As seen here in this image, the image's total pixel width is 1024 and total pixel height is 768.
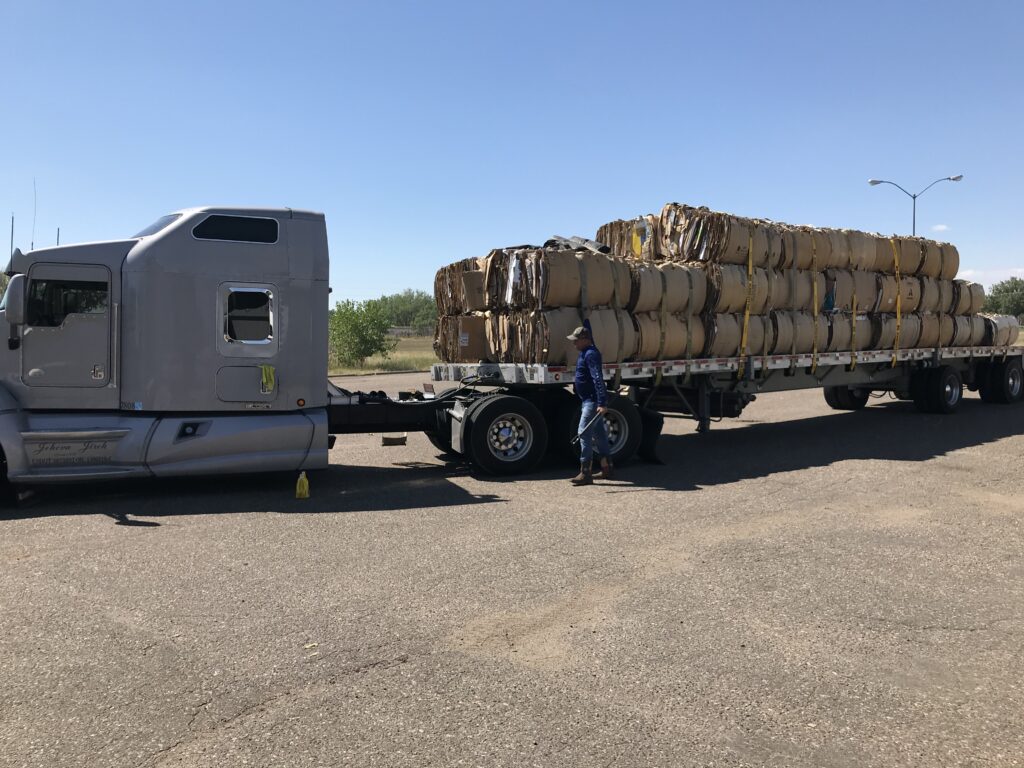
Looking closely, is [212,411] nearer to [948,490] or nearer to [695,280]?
[695,280]

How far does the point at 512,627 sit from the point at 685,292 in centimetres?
726

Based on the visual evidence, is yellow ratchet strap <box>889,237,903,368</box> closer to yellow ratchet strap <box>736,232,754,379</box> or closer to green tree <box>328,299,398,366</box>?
yellow ratchet strap <box>736,232,754,379</box>

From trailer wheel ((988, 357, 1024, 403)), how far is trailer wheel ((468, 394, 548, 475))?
44.0 ft

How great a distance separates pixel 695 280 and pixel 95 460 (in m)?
7.70

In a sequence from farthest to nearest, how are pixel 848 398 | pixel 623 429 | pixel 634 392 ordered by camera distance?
pixel 848 398 → pixel 634 392 → pixel 623 429

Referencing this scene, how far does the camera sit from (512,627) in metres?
4.71

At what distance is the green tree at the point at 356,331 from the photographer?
1549 inches

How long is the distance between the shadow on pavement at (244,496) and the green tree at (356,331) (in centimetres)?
3030

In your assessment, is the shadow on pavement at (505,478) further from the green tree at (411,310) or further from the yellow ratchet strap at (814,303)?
the green tree at (411,310)

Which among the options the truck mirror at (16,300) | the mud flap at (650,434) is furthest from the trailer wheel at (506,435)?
the truck mirror at (16,300)

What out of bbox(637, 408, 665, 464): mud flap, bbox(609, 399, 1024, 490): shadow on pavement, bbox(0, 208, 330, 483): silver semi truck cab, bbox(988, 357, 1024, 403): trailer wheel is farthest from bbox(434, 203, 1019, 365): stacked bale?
bbox(988, 357, 1024, 403): trailer wheel

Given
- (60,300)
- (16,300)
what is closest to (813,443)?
(60,300)

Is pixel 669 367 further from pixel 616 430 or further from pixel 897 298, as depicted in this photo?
pixel 897 298

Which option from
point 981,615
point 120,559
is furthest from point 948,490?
point 120,559
